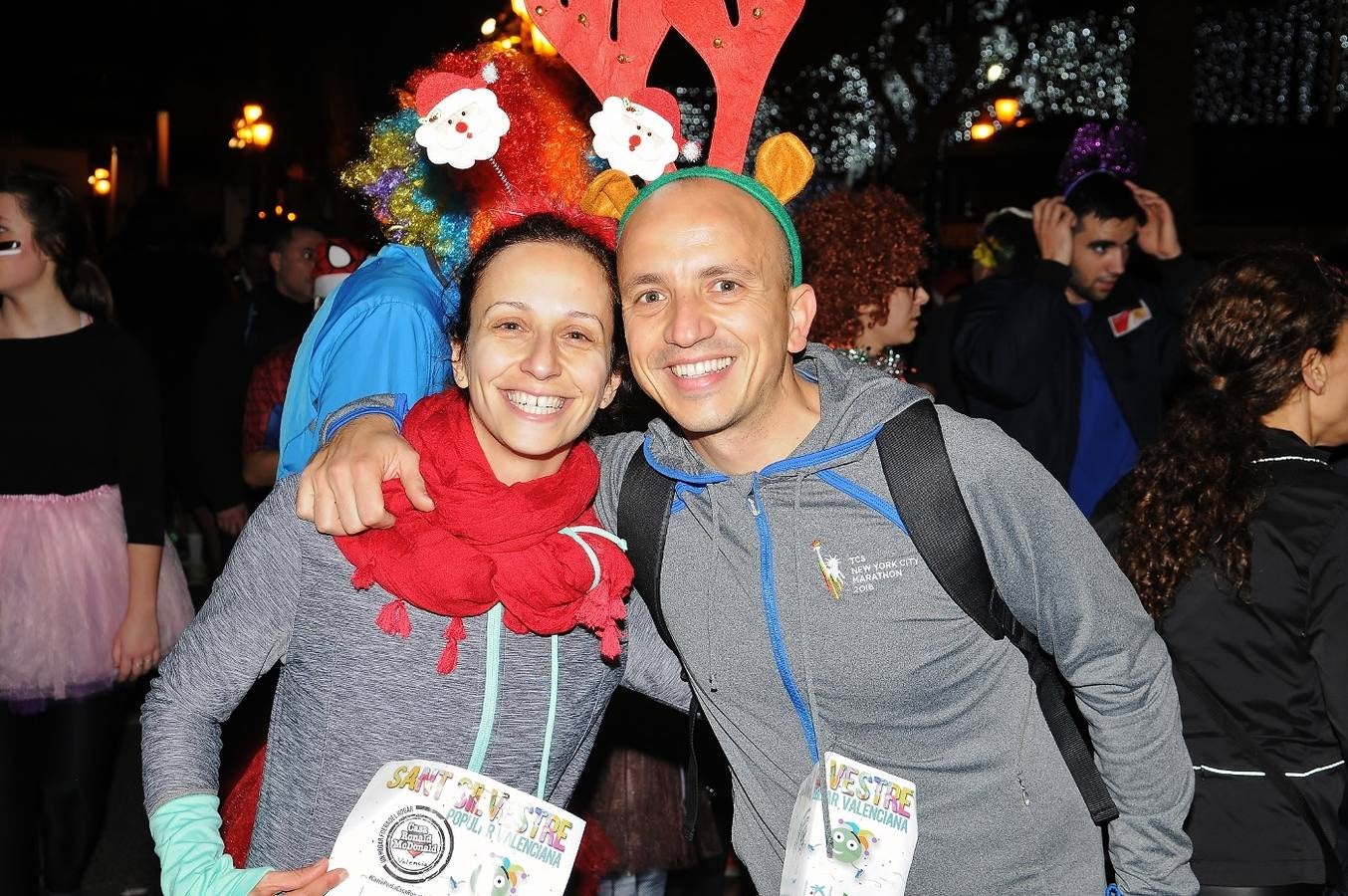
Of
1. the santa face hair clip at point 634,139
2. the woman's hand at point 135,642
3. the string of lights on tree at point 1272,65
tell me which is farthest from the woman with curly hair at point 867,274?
the string of lights on tree at point 1272,65

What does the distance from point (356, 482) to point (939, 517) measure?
1061 mm

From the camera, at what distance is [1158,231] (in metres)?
5.61

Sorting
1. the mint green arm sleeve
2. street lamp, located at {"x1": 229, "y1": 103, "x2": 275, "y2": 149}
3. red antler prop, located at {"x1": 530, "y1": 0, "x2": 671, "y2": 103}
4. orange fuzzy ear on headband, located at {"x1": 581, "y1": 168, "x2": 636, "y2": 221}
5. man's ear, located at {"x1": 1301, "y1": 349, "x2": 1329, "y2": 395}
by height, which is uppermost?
street lamp, located at {"x1": 229, "y1": 103, "x2": 275, "y2": 149}

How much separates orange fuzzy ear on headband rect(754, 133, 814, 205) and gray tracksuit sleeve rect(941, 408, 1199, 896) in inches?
25.4

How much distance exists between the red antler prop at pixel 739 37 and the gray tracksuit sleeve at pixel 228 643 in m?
1.32

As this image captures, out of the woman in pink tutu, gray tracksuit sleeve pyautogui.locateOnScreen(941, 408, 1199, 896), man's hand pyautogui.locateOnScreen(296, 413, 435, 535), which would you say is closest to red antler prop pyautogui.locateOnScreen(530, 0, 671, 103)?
man's hand pyautogui.locateOnScreen(296, 413, 435, 535)

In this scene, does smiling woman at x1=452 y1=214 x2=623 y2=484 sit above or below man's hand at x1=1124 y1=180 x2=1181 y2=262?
below

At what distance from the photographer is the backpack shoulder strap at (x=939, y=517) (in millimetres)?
2162

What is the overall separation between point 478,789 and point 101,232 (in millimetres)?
22799

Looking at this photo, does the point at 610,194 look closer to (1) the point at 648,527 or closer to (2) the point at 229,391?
(1) the point at 648,527

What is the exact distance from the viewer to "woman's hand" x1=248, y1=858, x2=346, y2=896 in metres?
1.94

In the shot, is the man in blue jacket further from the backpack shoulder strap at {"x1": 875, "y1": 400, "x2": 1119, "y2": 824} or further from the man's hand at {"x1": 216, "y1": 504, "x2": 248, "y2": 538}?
the man's hand at {"x1": 216, "y1": 504, "x2": 248, "y2": 538}

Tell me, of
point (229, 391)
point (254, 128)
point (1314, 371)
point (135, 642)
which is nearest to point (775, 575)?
point (1314, 371)

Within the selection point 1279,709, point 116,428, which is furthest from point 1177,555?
point 116,428
